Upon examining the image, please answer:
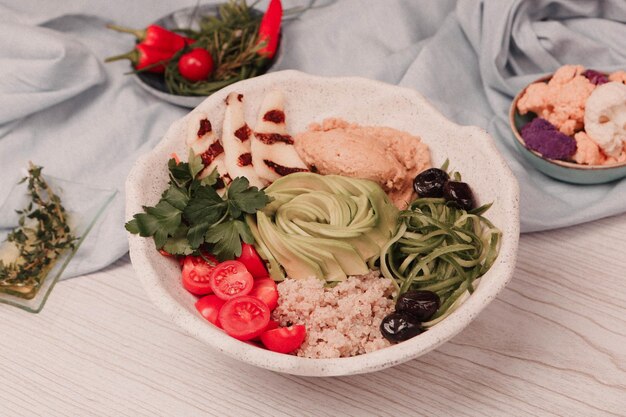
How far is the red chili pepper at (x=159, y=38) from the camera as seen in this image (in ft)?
11.6

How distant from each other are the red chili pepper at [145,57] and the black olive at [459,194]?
68.1 inches

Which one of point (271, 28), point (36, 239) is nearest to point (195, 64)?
point (271, 28)

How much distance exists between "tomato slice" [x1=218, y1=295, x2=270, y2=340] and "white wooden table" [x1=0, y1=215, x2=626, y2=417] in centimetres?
40

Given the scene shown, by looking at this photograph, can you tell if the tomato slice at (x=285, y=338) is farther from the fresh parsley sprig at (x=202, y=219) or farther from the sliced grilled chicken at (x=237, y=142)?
the sliced grilled chicken at (x=237, y=142)

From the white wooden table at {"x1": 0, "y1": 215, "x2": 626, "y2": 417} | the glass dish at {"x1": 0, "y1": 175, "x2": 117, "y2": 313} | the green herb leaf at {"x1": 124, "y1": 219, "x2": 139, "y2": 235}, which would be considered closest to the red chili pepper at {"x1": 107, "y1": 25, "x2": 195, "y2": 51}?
the glass dish at {"x1": 0, "y1": 175, "x2": 117, "y2": 313}

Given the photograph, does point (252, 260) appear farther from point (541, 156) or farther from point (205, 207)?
point (541, 156)

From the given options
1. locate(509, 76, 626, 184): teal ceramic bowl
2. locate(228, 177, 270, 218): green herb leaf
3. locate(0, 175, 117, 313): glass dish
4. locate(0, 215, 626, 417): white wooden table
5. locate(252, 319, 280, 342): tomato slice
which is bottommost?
locate(0, 215, 626, 417): white wooden table

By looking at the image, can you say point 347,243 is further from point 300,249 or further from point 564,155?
point 564,155

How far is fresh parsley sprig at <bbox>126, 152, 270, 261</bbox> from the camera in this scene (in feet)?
7.67

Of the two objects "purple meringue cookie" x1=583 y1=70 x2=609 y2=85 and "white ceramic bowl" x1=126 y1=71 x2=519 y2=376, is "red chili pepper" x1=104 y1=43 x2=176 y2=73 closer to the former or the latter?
"white ceramic bowl" x1=126 y1=71 x2=519 y2=376

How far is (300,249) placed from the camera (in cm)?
238

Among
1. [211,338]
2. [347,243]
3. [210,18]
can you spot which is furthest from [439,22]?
[211,338]

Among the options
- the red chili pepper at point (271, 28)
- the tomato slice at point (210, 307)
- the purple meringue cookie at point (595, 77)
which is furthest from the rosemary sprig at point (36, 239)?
the purple meringue cookie at point (595, 77)

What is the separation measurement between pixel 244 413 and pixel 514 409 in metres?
0.94
